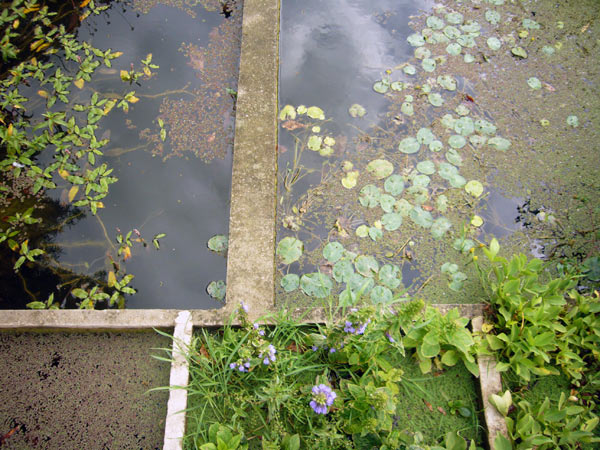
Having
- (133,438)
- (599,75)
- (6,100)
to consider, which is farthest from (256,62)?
(599,75)

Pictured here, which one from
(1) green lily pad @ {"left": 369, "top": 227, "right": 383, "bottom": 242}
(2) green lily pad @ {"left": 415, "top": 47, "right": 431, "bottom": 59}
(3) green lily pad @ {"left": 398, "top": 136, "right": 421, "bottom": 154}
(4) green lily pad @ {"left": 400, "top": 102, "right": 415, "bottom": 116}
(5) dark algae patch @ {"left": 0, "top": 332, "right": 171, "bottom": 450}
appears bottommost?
(5) dark algae patch @ {"left": 0, "top": 332, "right": 171, "bottom": 450}

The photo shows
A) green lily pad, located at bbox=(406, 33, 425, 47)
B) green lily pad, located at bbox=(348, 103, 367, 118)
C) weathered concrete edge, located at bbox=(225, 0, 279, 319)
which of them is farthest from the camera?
green lily pad, located at bbox=(406, 33, 425, 47)

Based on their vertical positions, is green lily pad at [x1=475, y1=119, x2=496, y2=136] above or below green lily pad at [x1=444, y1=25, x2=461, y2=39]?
below

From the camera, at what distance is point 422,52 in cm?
289

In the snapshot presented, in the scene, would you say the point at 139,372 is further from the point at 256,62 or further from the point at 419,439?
the point at 256,62

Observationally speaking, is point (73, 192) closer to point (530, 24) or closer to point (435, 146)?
point (435, 146)

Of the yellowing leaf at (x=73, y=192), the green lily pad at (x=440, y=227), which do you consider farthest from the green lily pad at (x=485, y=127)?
the yellowing leaf at (x=73, y=192)

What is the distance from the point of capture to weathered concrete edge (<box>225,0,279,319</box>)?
195 cm

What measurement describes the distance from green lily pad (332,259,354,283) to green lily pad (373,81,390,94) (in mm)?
1343

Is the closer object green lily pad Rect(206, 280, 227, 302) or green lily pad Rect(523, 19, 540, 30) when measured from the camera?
green lily pad Rect(206, 280, 227, 302)

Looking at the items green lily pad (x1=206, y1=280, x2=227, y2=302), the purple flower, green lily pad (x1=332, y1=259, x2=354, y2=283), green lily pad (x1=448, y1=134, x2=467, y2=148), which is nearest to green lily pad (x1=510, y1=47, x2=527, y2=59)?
green lily pad (x1=448, y1=134, x2=467, y2=148)

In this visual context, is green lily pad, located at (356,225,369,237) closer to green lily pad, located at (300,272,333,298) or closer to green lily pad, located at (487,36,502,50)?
green lily pad, located at (300,272,333,298)

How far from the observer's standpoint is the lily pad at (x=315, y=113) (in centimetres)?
261

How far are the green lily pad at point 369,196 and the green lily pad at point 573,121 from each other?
1455 millimetres
